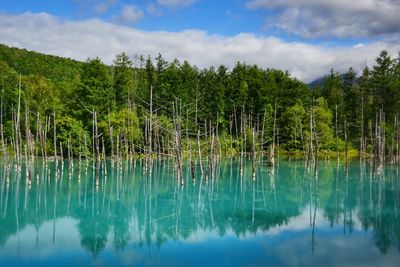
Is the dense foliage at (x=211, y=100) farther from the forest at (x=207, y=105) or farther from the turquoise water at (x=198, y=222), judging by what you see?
the turquoise water at (x=198, y=222)

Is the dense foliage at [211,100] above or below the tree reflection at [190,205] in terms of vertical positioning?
above

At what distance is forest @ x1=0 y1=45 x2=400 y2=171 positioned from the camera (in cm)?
5116

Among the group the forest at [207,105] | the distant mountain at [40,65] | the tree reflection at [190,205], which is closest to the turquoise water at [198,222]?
the tree reflection at [190,205]

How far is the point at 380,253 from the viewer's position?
47.8 feet

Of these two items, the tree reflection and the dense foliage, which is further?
the dense foliage

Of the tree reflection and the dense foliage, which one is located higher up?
the dense foliage

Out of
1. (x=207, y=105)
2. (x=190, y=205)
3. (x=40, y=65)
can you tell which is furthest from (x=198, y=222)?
(x=40, y=65)

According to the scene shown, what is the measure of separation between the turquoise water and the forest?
59.5 ft

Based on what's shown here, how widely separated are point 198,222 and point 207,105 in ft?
145

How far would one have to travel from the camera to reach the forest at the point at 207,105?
5116 centimetres

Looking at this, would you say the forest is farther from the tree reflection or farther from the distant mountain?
the tree reflection

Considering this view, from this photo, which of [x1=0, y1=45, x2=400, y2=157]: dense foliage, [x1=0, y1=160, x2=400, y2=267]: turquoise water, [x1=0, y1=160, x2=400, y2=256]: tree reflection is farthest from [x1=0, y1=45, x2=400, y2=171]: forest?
[x1=0, y1=160, x2=400, y2=267]: turquoise water

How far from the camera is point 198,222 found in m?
19.5

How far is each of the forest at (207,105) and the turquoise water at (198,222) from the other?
18.1 m
